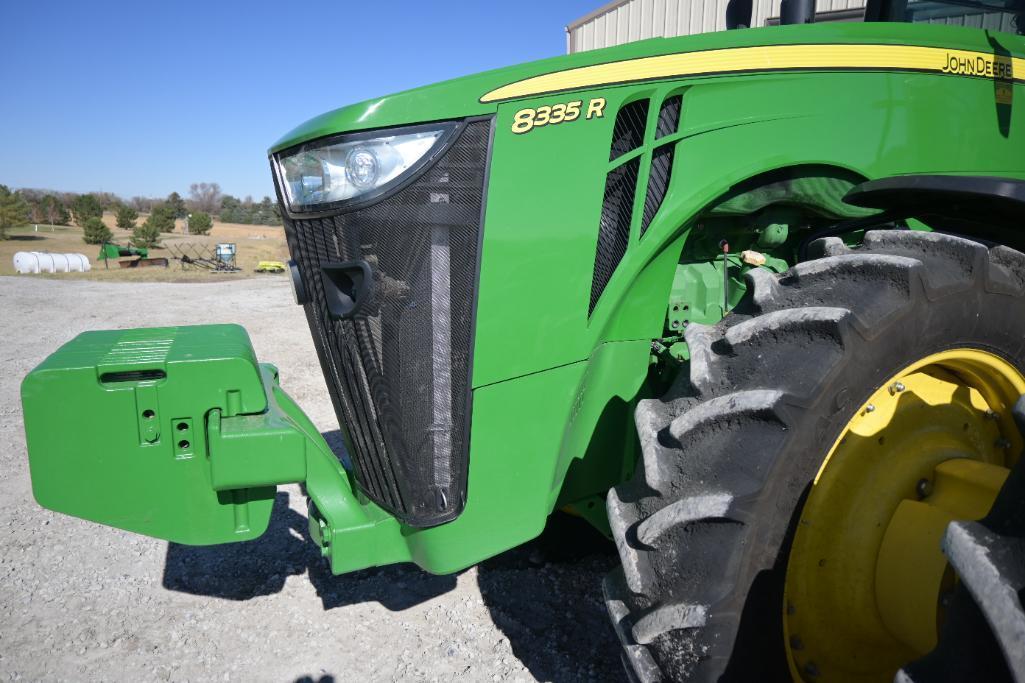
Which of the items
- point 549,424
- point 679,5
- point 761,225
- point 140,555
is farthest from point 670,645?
point 679,5

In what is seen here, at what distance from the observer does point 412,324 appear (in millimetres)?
1839

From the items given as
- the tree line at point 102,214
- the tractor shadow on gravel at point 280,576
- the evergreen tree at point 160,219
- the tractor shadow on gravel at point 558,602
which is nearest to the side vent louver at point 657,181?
the tractor shadow on gravel at point 558,602

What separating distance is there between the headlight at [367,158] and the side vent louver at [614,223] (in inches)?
18.7

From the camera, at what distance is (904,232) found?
186cm

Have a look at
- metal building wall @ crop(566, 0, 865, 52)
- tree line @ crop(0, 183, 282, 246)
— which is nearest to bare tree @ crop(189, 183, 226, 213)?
tree line @ crop(0, 183, 282, 246)

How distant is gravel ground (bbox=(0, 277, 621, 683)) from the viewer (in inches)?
98.2

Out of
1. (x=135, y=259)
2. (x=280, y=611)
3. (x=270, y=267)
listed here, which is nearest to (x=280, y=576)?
(x=280, y=611)

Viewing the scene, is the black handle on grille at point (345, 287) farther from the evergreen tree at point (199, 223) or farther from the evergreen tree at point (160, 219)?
the evergreen tree at point (199, 223)

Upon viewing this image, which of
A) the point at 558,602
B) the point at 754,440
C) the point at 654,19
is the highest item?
the point at 654,19

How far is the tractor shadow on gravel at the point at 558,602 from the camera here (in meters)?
2.47

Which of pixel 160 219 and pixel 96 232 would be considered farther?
pixel 160 219

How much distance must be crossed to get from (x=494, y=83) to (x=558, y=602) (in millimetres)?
1996

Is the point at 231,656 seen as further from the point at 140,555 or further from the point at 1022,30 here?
the point at 1022,30

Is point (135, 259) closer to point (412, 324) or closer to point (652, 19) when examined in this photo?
point (652, 19)
